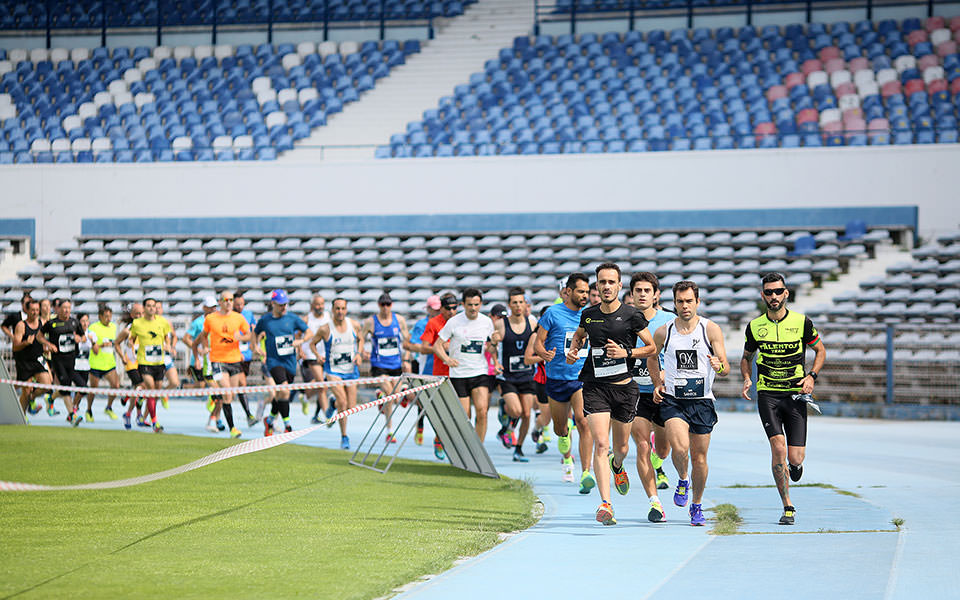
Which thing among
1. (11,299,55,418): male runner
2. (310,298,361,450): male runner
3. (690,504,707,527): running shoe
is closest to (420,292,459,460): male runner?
(310,298,361,450): male runner

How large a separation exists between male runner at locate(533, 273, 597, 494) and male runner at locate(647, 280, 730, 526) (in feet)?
3.21

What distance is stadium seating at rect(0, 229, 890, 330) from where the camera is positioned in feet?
86.3

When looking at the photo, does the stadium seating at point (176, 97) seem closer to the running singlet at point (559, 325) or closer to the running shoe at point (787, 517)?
the running singlet at point (559, 325)

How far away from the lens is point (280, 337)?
598 inches

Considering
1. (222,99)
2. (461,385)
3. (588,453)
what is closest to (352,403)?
(461,385)

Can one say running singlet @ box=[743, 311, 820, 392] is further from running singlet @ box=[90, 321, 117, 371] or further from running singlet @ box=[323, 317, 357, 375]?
running singlet @ box=[90, 321, 117, 371]

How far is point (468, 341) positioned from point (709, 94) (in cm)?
1822

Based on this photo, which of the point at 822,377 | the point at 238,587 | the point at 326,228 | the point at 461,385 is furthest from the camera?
the point at 326,228

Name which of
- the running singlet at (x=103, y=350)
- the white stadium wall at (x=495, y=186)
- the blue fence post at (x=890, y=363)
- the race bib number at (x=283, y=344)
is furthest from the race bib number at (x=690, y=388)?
the white stadium wall at (x=495, y=186)

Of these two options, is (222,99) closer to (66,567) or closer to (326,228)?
(326,228)

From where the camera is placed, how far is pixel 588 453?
9.98 m

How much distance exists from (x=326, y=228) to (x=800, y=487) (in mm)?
20705

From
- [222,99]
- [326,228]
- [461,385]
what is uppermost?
[222,99]

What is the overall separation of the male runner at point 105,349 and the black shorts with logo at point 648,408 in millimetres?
12130
